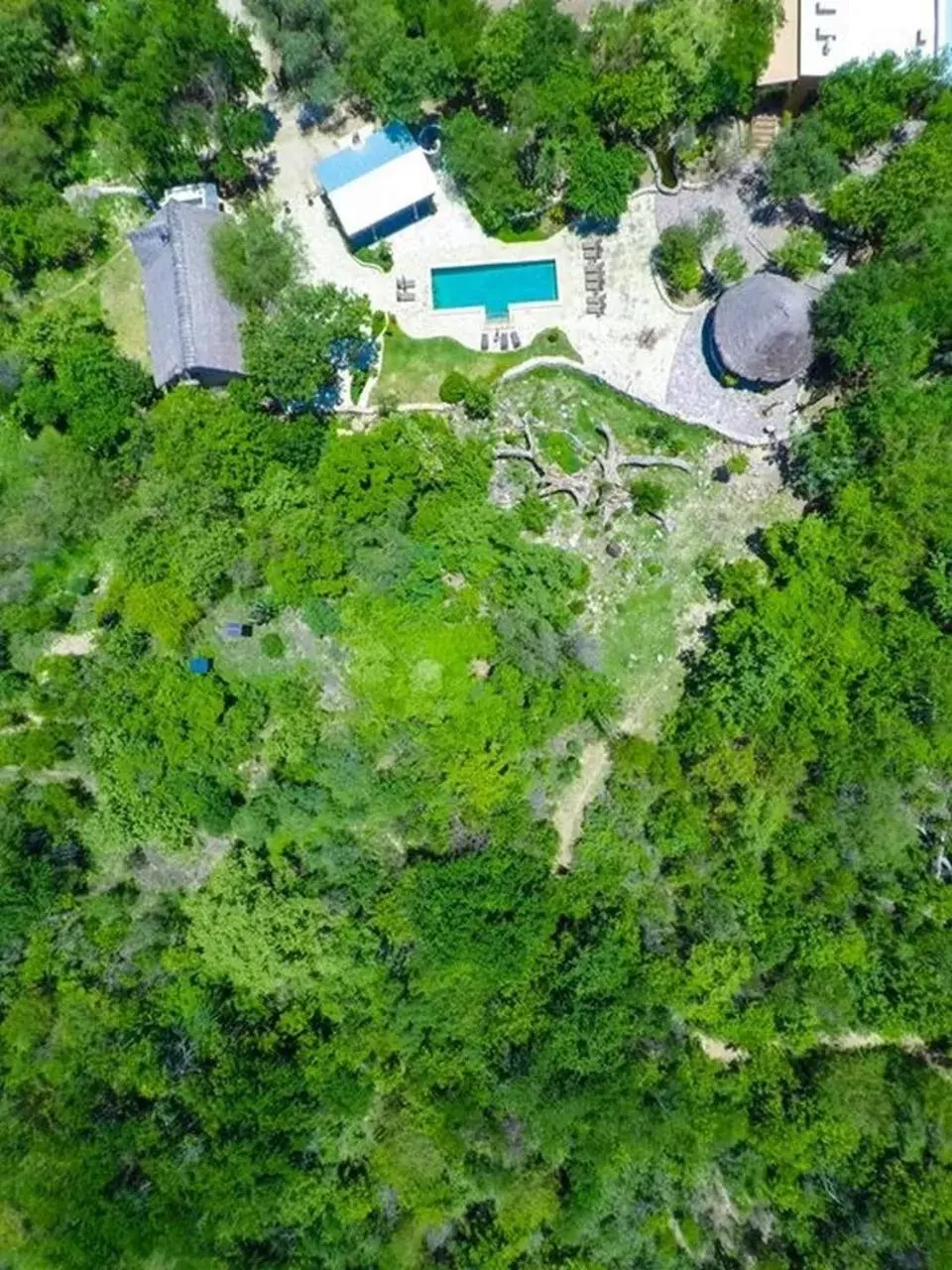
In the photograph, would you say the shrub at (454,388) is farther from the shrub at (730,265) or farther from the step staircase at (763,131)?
the step staircase at (763,131)

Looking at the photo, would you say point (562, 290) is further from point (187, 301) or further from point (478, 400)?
point (187, 301)

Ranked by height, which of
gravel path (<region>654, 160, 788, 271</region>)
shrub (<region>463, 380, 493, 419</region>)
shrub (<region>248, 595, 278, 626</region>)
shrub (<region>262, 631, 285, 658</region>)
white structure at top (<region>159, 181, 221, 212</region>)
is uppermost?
white structure at top (<region>159, 181, 221, 212</region>)

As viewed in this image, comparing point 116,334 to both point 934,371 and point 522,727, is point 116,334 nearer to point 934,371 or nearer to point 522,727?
point 522,727

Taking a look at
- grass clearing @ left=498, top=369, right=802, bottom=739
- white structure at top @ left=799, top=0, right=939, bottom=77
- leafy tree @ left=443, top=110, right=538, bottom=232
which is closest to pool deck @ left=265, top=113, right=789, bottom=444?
grass clearing @ left=498, top=369, right=802, bottom=739

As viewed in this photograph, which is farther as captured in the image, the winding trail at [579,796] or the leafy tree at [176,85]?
the winding trail at [579,796]

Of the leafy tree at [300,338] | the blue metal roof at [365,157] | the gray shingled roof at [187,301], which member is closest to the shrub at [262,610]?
the leafy tree at [300,338]

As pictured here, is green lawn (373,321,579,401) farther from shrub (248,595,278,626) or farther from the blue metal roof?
shrub (248,595,278,626)
